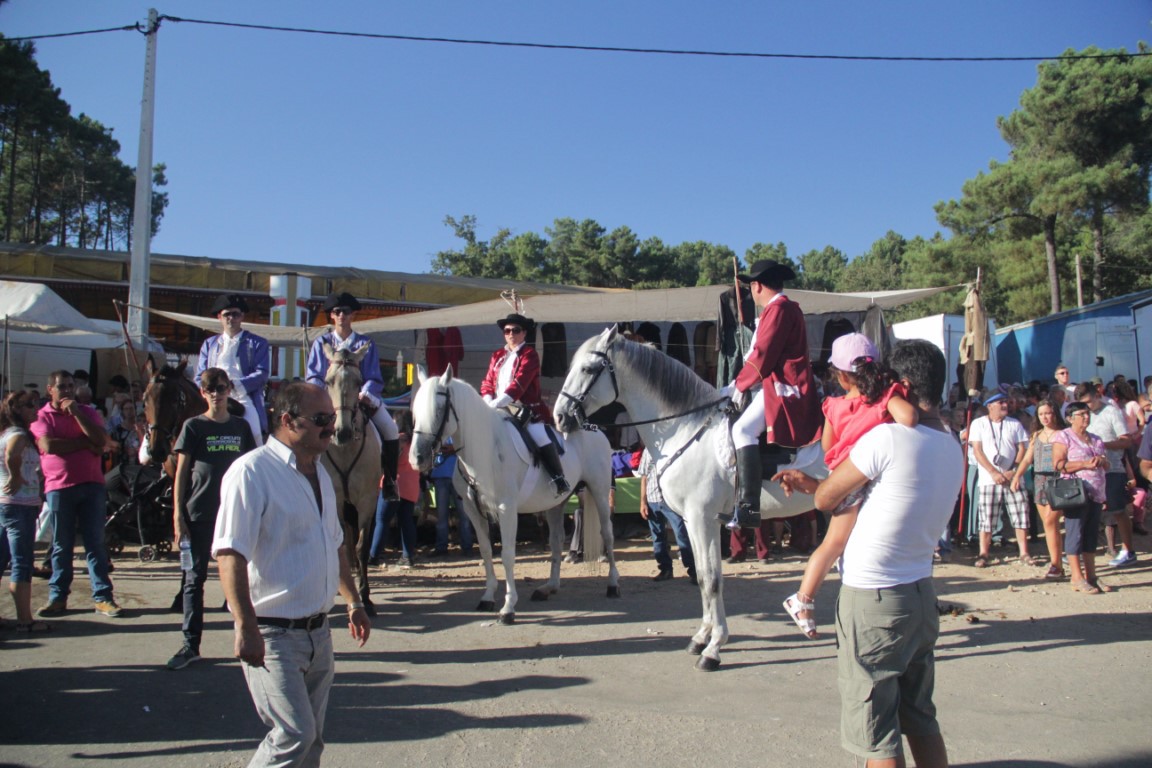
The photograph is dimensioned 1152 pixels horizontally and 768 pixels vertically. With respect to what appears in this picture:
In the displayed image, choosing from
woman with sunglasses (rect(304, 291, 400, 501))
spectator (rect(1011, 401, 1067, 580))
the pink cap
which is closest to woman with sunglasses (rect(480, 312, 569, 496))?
woman with sunglasses (rect(304, 291, 400, 501))

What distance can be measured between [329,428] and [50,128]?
1516 inches

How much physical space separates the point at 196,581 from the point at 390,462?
8.00 ft

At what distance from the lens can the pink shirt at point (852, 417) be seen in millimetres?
3570

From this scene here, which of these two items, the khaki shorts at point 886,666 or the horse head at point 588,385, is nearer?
the khaki shorts at point 886,666

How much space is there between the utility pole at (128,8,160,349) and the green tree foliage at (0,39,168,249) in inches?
634

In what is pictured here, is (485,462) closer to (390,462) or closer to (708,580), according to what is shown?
(390,462)

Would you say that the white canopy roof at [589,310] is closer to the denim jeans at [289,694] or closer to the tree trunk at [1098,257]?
the denim jeans at [289,694]

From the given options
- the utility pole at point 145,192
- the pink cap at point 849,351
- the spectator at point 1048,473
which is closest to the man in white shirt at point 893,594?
the pink cap at point 849,351

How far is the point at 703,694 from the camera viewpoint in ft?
16.9

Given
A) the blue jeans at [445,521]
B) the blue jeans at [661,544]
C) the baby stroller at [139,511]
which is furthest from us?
the blue jeans at [445,521]

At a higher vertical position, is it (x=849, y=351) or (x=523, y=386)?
(x=523, y=386)

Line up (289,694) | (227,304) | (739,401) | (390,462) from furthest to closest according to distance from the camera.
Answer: (227,304), (390,462), (739,401), (289,694)

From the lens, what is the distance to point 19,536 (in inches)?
254

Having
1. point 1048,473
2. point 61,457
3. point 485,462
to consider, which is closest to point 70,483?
point 61,457
